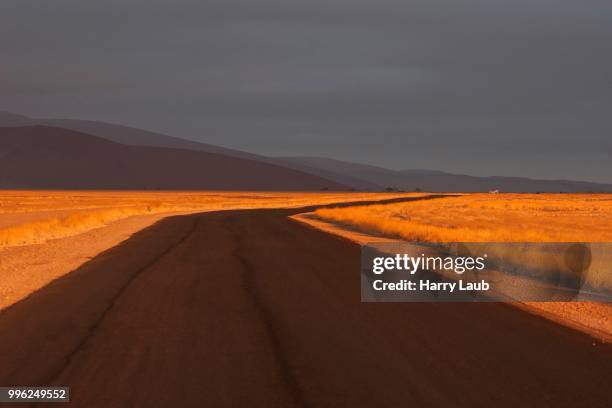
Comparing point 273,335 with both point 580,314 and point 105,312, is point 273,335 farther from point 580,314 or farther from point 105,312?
point 580,314

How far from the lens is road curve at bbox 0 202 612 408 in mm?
6570

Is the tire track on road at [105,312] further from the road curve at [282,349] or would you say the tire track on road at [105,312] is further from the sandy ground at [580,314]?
the sandy ground at [580,314]

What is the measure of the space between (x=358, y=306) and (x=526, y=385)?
4827mm

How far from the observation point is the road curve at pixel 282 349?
6.57m

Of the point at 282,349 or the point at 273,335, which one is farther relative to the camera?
Answer: the point at 273,335

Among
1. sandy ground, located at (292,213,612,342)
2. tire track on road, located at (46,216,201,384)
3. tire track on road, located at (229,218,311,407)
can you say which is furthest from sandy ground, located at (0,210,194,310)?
sandy ground, located at (292,213,612,342)

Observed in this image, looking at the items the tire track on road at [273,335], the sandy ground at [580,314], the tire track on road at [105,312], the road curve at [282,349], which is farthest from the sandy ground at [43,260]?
the sandy ground at [580,314]

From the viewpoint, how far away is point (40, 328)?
9.77 meters

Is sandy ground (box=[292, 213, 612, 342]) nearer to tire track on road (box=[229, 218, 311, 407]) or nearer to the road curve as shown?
the road curve

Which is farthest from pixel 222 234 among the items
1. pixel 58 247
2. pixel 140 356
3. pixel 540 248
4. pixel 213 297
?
pixel 140 356

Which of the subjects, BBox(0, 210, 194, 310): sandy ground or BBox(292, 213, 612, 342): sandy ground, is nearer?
BBox(292, 213, 612, 342): sandy ground

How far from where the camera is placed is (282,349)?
27.5 ft

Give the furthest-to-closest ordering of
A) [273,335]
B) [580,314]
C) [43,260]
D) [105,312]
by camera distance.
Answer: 1. [43,260]
2. [580,314]
3. [105,312]
4. [273,335]

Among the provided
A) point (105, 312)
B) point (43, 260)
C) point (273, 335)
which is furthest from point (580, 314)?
point (43, 260)
